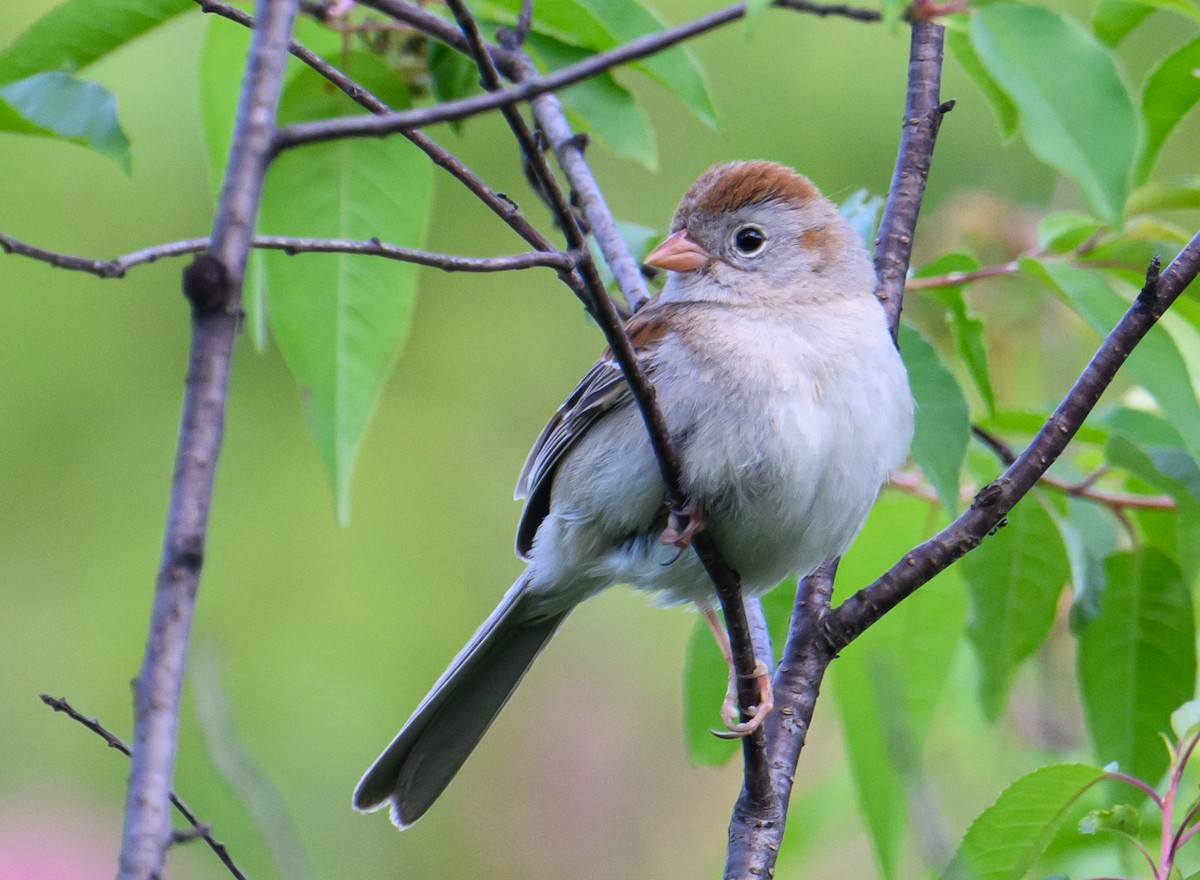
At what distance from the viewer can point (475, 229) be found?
651 centimetres

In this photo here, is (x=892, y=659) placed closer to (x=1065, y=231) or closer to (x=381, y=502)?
(x=1065, y=231)

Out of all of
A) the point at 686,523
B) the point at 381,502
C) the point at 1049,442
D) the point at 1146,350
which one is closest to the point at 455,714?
the point at 686,523

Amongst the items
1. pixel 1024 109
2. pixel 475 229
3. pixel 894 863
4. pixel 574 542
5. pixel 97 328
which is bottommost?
pixel 894 863

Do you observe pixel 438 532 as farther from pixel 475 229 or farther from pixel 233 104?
pixel 233 104

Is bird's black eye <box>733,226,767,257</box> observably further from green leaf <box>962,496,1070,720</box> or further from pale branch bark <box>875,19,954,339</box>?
green leaf <box>962,496,1070,720</box>

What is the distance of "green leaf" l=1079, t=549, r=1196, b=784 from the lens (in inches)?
119

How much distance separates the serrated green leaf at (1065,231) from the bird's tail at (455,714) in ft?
4.90

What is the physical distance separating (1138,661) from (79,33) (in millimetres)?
2561

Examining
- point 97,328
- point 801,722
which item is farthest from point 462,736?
point 97,328

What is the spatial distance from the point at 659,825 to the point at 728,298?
11.5ft

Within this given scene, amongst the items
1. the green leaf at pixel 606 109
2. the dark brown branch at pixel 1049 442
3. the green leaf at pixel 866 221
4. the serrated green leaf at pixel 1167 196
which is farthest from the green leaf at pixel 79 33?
the serrated green leaf at pixel 1167 196

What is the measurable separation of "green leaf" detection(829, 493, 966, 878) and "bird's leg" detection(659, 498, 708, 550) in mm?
704

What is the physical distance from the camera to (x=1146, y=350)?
2682 mm

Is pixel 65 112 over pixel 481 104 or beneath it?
over
